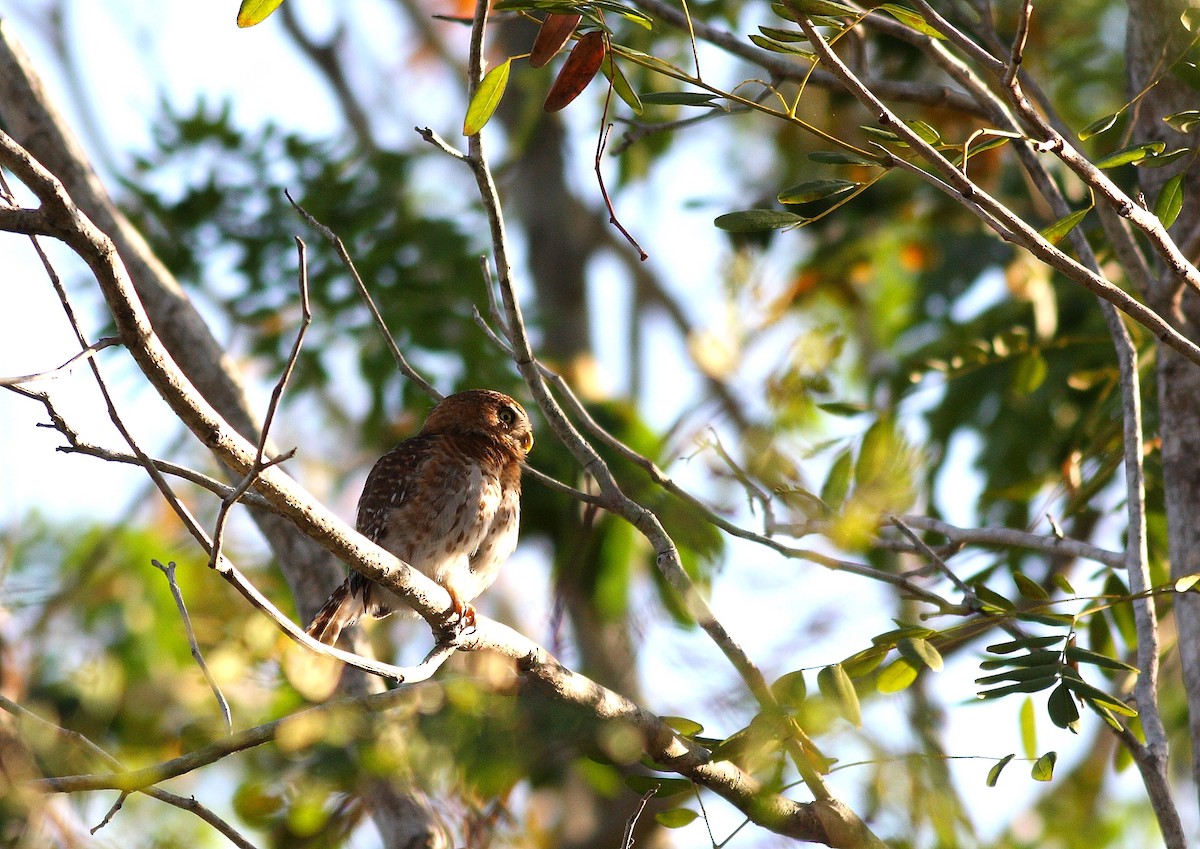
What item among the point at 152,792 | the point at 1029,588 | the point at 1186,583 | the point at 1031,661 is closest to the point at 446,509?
the point at 152,792

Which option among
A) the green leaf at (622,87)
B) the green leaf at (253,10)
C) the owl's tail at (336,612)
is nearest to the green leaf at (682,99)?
the green leaf at (622,87)

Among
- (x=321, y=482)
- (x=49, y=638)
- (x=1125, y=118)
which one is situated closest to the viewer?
(x=1125, y=118)

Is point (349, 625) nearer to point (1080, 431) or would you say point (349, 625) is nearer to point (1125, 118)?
point (1080, 431)

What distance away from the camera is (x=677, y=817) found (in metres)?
3.30

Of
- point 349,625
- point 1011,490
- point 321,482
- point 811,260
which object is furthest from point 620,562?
point 321,482

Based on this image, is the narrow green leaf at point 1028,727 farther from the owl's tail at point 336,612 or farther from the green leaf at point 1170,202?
the owl's tail at point 336,612

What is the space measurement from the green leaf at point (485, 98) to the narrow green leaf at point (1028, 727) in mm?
2246

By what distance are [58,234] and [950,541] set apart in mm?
2757

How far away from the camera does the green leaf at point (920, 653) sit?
2.78 meters

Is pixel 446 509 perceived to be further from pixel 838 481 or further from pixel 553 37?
pixel 553 37

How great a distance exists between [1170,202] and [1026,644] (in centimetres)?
109

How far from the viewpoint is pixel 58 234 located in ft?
7.04

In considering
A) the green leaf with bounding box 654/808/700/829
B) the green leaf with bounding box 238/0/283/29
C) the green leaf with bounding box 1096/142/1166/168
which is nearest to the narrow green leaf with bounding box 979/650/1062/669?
the green leaf with bounding box 654/808/700/829

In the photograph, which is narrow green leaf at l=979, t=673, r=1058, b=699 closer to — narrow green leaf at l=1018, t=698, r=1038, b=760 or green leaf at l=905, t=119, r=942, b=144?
narrow green leaf at l=1018, t=698, r=1038, b=760
